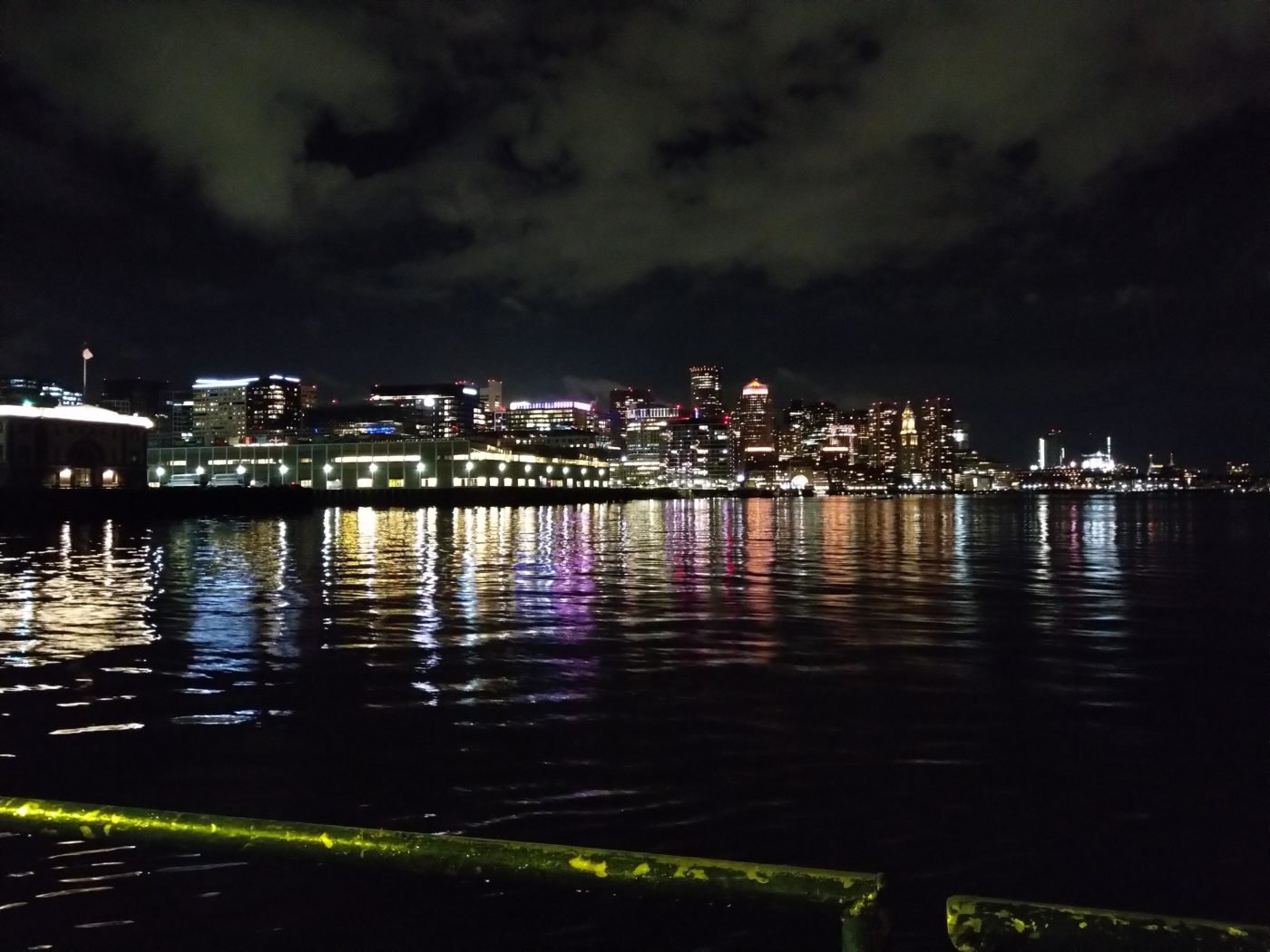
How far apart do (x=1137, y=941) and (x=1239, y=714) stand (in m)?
12.9

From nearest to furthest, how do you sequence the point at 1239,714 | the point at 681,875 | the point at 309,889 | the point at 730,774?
the point at 681,875 → the point at 309,889 → the point at 730,774 → the point at 1239,714

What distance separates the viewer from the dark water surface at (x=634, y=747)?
687 cm

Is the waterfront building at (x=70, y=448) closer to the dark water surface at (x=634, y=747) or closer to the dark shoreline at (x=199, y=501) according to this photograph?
the dark shoreline at (x=199, y=501)

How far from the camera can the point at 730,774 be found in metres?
9.76

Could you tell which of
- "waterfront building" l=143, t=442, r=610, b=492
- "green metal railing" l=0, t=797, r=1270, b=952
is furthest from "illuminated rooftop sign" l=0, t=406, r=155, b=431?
"green metal railing" l=0, t=797, r=1270, b=952

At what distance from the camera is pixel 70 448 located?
93.7 m

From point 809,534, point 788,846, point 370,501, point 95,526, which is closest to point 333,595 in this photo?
point 788,846

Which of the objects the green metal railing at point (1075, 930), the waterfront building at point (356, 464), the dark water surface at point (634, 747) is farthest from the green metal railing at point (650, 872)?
the waterfront building at point (356, 464)

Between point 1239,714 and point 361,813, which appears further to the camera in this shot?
point 1239,714

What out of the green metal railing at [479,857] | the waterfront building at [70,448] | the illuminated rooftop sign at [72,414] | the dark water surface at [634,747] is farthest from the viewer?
the illuminated rooftop sign at [72,414]

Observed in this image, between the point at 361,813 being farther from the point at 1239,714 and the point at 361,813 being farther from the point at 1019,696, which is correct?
the point at 1239,714

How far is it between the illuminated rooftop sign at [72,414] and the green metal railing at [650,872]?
333 feet

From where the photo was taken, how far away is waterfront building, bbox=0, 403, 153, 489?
87250mm

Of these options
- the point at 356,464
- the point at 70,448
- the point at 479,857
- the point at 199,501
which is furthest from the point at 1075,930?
the point at 356,464
